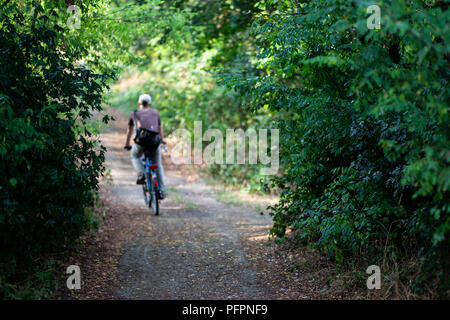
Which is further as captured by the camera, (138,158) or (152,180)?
(138,158)

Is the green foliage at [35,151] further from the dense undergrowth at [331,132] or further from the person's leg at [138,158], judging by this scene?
the person's leg at [138,158]

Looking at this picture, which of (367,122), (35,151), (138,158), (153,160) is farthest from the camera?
(138,158)

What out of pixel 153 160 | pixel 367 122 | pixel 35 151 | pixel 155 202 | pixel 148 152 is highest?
pixel 367 122

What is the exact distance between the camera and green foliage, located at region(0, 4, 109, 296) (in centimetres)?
406

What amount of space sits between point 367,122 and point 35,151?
346cm

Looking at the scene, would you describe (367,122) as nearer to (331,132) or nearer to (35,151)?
(331,132)

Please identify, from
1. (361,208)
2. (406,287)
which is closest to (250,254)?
(361,208)

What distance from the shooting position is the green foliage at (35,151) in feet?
13.3

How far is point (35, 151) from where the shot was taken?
4.36 m

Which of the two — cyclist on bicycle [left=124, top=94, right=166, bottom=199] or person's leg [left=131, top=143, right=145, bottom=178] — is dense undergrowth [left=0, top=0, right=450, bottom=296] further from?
person's leg [left=131, top=143, right=145, bottom=178]

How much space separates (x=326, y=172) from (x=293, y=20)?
1912 mm

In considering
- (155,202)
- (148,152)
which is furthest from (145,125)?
(155,202)

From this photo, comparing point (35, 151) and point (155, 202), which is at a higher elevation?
point (35, 151)

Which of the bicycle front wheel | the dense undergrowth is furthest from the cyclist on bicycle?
the dense undergrowth
